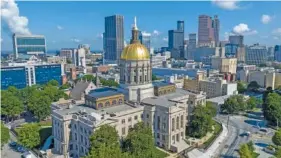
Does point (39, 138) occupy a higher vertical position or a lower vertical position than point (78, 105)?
lower

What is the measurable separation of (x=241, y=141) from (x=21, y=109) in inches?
2959

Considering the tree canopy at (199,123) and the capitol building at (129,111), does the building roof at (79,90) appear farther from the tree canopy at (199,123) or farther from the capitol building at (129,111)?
the tree canopy at (199,123)

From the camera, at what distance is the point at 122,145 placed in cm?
5728

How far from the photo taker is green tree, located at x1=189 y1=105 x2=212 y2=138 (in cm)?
6856

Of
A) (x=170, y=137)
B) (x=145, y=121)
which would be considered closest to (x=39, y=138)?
(x=145, y=121)

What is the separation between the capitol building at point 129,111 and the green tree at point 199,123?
431 cm

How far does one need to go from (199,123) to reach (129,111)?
2083cm

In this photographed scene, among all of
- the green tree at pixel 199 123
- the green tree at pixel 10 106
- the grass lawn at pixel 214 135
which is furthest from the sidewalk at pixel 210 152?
the green tree at pixel 10 106

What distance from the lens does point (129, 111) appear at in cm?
6172

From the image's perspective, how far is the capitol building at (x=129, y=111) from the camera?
57.5 m

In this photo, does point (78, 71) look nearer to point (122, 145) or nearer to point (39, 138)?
point (39, 138)

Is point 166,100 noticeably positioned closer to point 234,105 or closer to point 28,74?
point 234,105

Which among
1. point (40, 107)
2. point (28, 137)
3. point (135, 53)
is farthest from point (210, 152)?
point (40, 107)

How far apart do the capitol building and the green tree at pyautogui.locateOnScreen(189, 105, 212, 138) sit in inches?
170
